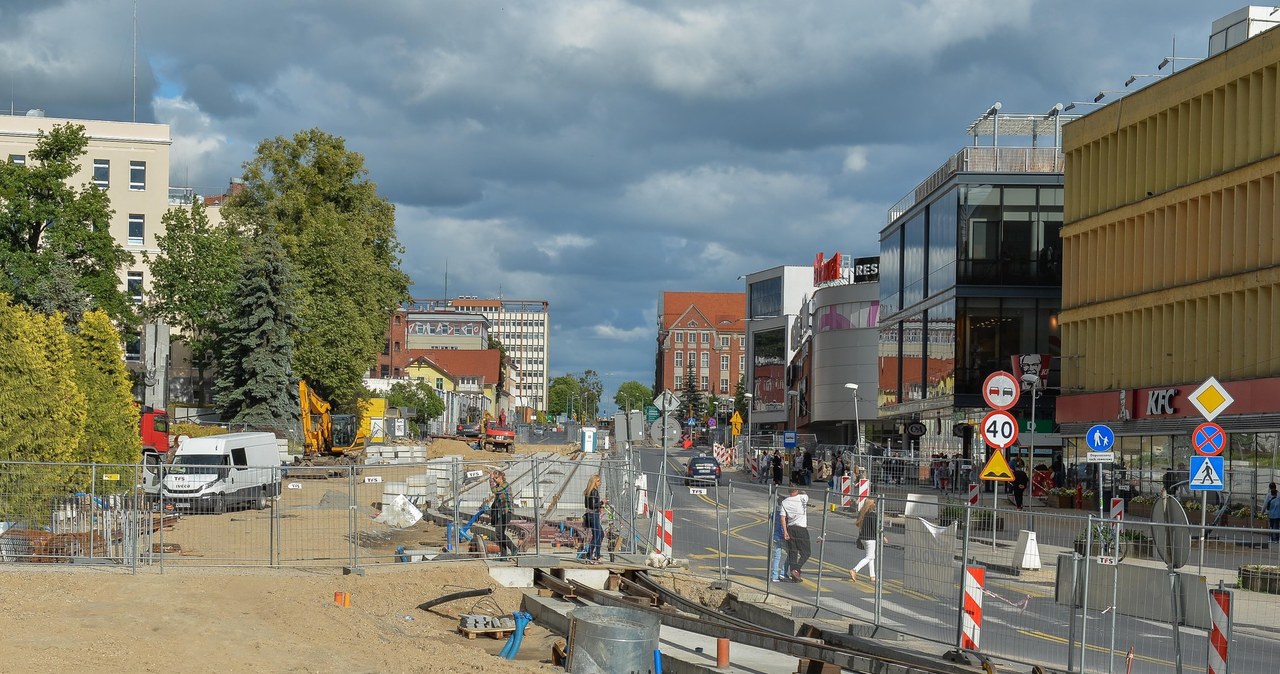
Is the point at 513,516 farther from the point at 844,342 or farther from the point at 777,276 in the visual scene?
the point at 777,276

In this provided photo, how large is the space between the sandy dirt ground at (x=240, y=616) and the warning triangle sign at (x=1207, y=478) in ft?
35.4

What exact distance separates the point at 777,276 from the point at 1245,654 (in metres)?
122

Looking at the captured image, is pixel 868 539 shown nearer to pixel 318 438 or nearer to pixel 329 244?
pixel 318 438

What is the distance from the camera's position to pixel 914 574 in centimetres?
1460

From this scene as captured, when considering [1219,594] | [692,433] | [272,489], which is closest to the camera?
[1219,594]

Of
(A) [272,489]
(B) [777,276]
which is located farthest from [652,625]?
(B) [777,276]

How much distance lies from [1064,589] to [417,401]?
97999 millimetres

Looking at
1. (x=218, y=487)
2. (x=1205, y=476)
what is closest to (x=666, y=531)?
(x=218, y=487)

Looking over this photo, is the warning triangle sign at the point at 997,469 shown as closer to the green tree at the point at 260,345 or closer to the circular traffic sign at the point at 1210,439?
the circular traffic sign at the point at 1210,439

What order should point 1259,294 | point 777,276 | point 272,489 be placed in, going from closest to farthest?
point 272,489 → point 1259,294 → point 777,276

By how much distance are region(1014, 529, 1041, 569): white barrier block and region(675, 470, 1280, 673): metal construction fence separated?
5.27 feet

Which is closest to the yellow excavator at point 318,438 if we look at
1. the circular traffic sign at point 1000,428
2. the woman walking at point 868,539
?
the circular traffic sign at point 1000,428

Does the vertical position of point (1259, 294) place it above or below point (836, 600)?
above

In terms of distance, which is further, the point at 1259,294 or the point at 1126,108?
the point at 1126,108
